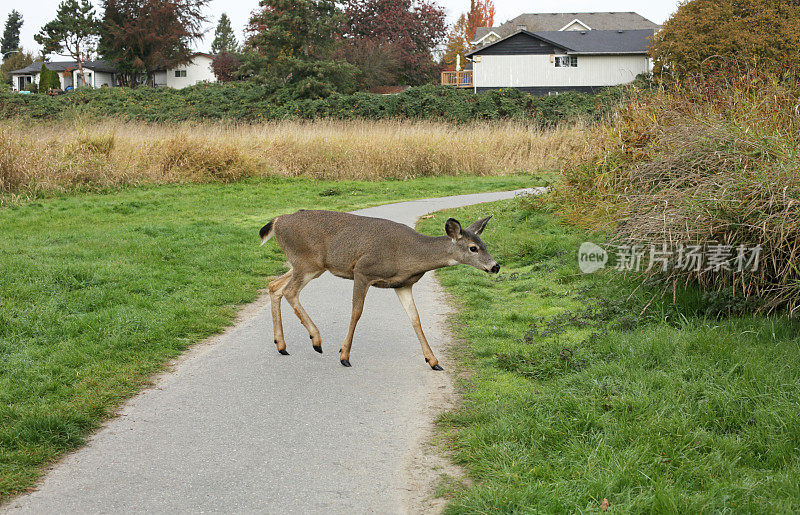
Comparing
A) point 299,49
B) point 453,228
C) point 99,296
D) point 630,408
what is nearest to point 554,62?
point 299,49

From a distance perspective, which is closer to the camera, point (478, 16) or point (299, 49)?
point (299, 49)

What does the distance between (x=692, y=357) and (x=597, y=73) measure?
187ft

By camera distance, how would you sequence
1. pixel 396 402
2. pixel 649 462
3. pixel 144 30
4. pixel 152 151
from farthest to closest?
pixel 144 30 → pixel 152 151 → pixel 396 402 → pixel 649 462

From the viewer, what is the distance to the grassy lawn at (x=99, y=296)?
18.6ft

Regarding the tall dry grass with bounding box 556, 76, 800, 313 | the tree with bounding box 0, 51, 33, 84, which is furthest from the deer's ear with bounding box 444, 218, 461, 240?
the tree with bounding box 0, 51, 33, 84

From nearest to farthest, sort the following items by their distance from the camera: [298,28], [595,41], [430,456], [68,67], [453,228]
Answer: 1. [430,456]
2. [453,228]
3. [298,28]
4. [595,41]
5. [68,67]

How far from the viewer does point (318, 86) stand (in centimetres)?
4594

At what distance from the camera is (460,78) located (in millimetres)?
63688

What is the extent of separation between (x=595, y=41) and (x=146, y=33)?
3865 centimetres

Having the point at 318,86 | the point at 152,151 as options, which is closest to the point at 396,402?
the point at 152,151

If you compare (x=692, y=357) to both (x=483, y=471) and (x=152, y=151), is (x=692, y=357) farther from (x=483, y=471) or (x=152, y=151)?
(x=152, y=151)

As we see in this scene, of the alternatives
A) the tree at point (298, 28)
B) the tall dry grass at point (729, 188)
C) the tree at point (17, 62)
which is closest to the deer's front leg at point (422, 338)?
the tall dry grass at point (729, 188)

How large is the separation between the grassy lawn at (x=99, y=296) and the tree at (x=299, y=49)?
29783 mm

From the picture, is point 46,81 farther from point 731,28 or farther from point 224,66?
point 731,28
